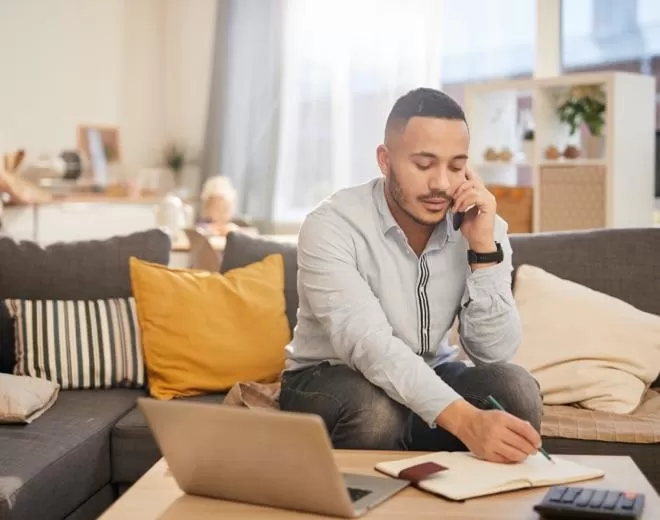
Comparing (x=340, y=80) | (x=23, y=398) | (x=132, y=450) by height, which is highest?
(x=340, y=80)

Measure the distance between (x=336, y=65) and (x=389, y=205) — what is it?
4163 millimetres

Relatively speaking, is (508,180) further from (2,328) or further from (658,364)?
(2,328)

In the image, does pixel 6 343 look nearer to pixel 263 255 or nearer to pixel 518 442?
pixel 263 255

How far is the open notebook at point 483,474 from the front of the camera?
1.70 m

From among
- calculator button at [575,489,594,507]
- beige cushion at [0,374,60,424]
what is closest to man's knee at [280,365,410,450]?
calculator button at [575,489,594,507]

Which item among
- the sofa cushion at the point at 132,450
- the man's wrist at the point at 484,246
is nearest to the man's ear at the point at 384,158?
the man's wrist at the point at 484,246

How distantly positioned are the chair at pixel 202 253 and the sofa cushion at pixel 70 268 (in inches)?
42.5

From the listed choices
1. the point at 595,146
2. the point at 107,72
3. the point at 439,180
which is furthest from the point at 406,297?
the point at 107,72

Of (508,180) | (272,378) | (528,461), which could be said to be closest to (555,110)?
(508,180)

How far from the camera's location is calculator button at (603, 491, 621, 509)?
1.55 metres

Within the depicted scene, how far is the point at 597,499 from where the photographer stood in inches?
62.3

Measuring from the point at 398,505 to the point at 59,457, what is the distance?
1008 mm

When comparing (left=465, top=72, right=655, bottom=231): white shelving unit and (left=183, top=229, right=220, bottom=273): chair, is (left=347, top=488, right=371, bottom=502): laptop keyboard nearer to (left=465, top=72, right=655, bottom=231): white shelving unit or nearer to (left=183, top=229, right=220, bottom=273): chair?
(left=183, top=229, right=220, bottom=273): chair

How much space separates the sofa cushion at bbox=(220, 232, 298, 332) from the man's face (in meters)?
0.87
